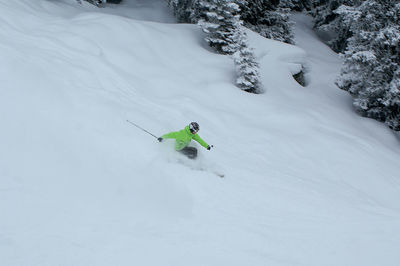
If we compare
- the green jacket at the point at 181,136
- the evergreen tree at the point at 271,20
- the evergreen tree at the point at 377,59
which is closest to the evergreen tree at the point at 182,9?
the evergreen tree at the point at 271,20

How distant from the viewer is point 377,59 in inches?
562

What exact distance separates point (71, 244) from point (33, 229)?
707 mm

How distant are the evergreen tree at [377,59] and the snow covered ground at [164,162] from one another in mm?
1081

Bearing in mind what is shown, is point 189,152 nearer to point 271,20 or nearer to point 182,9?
point 271,20

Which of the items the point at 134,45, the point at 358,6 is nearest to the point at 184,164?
the point at 134,45

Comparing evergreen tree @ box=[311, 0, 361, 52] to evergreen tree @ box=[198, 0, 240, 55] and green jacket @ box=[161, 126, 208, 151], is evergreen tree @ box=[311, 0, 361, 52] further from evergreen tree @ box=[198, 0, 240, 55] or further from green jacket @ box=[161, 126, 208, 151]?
green jacket @ box=[161, 126, 208, 151]

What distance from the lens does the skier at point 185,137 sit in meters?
8.15

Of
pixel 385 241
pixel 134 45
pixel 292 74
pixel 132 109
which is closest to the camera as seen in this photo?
pixel 385 241

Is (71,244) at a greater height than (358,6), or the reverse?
(358,6)

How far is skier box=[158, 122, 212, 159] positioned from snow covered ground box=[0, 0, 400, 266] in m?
0.30

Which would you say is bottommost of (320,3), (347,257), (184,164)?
(184,164)

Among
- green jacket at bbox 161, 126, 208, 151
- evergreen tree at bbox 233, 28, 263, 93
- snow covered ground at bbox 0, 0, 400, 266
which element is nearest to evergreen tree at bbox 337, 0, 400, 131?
snow covered ground at bbox 0, 0, 400, 266

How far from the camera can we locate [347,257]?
Result: 5.72 meters

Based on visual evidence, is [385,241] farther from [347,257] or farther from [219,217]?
[219,217]
